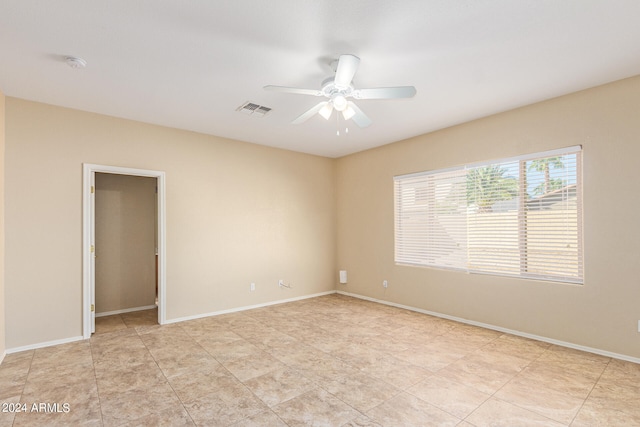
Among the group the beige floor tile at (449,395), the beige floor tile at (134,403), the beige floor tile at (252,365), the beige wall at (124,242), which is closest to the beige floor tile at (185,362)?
the beige floor tile at (252,365)

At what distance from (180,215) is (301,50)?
3.10 m

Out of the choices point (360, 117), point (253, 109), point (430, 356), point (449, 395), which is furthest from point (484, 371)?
point (253, 109)

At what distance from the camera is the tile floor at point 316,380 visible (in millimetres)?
2230

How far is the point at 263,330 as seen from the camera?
13.5 feet

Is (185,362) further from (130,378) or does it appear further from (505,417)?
(505,417)

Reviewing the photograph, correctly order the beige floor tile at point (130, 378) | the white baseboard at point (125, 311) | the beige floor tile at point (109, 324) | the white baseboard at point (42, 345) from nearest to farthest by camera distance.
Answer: the beige floor tile at point (130, 378)
the white baseboard at point (42, 345)
the beige floor tile at point (109, 324)
the white baseboard at point (125, 311)

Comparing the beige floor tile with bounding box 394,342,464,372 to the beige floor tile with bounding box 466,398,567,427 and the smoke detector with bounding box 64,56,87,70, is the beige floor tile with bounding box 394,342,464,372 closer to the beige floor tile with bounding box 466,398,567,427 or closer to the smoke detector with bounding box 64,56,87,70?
the beige floor tile with bounding box 466,398,567,427

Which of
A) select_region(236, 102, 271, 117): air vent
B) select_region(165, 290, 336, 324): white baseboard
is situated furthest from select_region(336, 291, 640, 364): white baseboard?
select_region(236, 102, 271, 117): air vent

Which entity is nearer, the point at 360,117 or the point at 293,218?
the point at 360,117

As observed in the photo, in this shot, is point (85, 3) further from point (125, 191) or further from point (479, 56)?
point (125, 191)

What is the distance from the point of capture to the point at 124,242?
509 cm

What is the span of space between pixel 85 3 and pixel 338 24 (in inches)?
65.8

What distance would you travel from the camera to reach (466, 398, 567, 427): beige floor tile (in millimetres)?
2127

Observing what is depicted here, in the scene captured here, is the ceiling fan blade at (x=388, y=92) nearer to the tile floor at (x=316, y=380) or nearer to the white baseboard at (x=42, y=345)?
the tile floor at (x=316, y=380)
